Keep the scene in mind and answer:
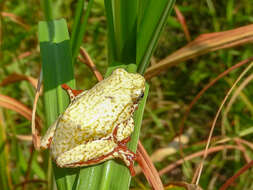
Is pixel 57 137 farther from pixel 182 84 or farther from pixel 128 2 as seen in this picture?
pixel 182 84

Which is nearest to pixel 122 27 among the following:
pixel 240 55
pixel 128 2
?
pixel 128 2

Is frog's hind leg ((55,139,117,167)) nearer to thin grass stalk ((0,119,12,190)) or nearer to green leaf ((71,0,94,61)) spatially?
green leaf ((71,0,94,61))

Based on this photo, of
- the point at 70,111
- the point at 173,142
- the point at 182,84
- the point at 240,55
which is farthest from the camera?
the point at 182,84

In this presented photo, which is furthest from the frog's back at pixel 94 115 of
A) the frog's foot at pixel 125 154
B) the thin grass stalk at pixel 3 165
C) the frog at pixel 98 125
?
the thin grass stalk at pixel 3 165

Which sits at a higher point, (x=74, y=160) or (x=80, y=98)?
(x=80, y=98)

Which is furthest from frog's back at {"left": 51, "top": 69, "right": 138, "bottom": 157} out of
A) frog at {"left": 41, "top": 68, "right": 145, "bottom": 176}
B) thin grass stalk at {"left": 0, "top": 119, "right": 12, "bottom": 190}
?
thin grass stalk at {"left": 0, "top": 119, "right": 12, "bottom": 190}

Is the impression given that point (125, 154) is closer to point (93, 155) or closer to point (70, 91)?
point (93, 155)
